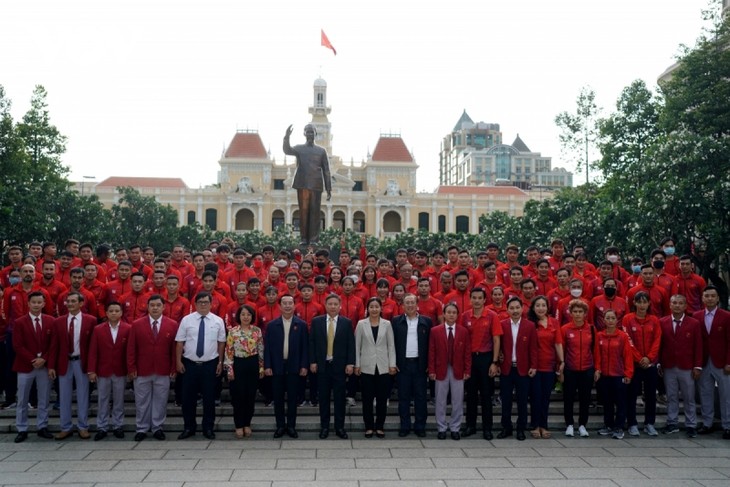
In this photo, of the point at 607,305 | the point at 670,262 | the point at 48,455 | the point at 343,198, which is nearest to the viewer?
the point at 48,455

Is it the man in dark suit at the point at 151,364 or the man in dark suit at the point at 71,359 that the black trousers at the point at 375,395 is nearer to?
the man in dark suit at the point at 151,364

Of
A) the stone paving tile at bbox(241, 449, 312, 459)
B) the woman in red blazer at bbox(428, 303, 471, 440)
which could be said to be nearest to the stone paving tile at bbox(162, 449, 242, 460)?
the stone paving tile at bbox(241, 449, 312, 459)

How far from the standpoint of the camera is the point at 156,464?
675cm

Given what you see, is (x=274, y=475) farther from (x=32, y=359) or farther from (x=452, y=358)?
(x=32, y=359)

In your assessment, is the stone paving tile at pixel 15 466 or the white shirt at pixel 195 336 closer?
the stone paving tile at pixel 15 466

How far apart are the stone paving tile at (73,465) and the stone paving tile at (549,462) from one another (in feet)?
14.0

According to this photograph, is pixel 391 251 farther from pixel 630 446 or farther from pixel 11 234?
pixel 630 446

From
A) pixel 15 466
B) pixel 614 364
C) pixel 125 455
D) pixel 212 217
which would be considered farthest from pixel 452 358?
pixel 212 217

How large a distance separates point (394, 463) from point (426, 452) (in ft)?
1.88

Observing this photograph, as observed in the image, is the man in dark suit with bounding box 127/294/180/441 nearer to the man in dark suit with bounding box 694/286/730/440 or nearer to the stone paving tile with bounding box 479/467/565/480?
the stone paving tile with bounding box 479/467/565/480

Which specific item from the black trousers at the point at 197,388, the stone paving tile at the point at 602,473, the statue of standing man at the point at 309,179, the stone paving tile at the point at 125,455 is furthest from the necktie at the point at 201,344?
the statue of standing man at the point at 309,179

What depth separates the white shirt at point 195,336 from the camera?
7.73m

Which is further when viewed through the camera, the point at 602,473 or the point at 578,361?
the point at 578,361

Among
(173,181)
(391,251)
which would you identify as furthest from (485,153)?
(391,251)
